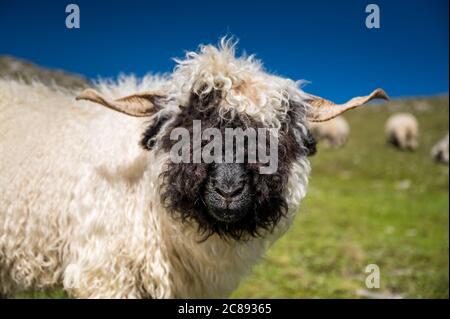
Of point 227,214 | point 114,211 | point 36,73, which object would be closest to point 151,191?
point 114,211

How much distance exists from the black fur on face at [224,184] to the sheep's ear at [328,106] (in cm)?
20

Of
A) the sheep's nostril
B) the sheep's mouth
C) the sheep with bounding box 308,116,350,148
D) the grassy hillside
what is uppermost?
the sheep with bounding box 308,116,350,148

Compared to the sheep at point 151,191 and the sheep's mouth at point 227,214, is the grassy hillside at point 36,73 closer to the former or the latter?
the sheep at point 151,191

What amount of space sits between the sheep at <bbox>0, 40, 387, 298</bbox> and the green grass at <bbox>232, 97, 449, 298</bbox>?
9.17ft

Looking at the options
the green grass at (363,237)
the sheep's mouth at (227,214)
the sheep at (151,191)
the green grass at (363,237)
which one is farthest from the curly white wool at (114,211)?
the green grass at (363,237)

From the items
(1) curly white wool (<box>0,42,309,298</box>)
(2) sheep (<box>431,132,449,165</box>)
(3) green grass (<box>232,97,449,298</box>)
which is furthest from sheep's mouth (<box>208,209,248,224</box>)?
(2) sheep (<box>431,132,449,165</box>)

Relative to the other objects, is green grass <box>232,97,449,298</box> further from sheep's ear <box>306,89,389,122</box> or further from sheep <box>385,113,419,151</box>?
sheep <box>385,113,419,151</box>

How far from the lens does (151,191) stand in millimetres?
3533

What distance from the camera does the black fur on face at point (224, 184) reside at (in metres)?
2.96

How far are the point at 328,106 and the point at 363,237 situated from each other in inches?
275

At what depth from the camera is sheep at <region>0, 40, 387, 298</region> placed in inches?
127

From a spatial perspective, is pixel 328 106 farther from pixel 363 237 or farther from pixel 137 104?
pixel 363 237
